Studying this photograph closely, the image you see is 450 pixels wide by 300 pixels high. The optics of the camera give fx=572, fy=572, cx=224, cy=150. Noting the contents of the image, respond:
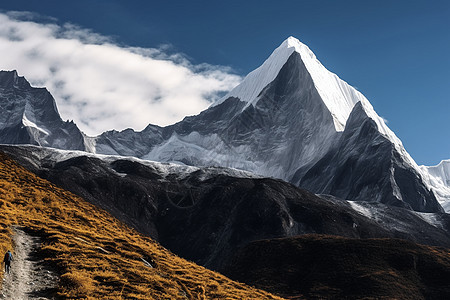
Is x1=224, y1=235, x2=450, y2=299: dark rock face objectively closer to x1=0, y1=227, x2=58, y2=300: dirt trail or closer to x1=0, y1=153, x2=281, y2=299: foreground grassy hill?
x1=0, y1=153, x2=281, y2=299: foreground grassy hill

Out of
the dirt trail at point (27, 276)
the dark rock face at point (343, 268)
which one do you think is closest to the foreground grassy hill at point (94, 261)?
the dirt trail at point (27, 276)

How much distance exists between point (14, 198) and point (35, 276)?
92.1 feet

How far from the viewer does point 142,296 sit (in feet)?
140

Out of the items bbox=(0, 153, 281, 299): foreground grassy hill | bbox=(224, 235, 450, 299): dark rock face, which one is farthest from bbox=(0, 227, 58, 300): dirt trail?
bbox=(224, 235, 450, 299): dark rock face

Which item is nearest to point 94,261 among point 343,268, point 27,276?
point 27,276

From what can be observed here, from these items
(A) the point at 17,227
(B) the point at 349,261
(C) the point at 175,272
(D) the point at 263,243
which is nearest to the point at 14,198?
(A) the point at 17,227

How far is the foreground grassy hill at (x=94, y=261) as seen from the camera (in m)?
42.2

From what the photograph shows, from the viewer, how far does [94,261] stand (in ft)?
155

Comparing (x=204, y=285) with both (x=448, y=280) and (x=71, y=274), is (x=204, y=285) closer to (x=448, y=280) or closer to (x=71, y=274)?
(x=71, y=274)

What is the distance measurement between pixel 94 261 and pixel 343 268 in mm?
102018

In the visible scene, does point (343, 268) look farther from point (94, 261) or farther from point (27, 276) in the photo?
point (27, 276)

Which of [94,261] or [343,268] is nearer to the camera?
[94,261]

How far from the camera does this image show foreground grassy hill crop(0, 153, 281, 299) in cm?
4225

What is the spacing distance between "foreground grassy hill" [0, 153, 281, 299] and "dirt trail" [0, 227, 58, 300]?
739mm
